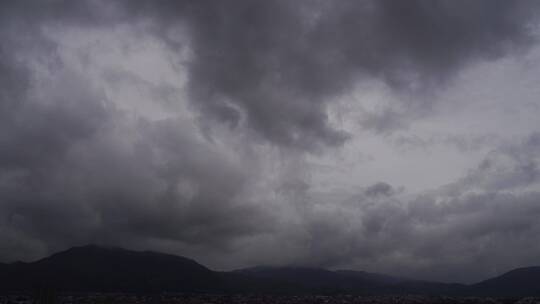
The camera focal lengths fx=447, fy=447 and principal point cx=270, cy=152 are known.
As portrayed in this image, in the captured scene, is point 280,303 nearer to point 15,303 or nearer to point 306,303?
point 306,303

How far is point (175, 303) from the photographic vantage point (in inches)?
6393

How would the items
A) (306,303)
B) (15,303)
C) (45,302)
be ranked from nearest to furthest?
(45,302) → (15,303) → (306,303)

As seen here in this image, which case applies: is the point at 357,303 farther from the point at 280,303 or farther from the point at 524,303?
the point at 524,303

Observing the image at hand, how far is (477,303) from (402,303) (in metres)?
29.9

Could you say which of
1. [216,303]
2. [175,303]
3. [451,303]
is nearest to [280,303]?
[216,303]

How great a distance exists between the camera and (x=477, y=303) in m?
150

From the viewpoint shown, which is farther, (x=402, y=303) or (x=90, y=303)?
(x=402, y=303)

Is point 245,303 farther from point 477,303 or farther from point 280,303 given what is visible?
point 477,303

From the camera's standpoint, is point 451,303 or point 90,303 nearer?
point 90,303

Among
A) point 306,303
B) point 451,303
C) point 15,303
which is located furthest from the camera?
point 306,303

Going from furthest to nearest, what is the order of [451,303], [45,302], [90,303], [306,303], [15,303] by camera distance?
[306,303] < [451,303] < [90,303] < [15,303] < [45,302]

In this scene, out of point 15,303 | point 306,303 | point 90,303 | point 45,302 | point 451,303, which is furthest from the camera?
point 306,303

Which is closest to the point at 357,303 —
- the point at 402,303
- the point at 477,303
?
the point at 402,303

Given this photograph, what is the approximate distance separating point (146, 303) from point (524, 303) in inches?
5054
